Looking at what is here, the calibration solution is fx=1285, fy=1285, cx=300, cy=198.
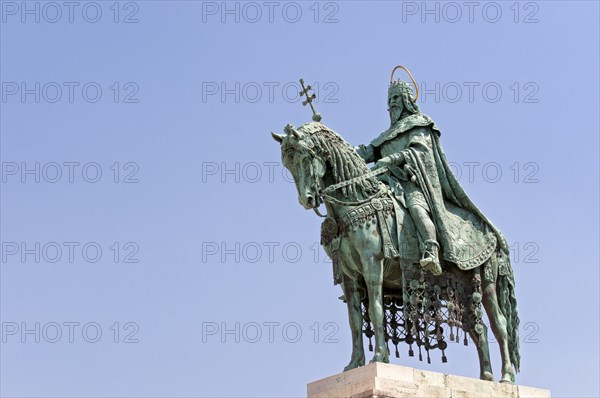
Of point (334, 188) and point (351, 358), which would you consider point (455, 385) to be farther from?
point (334, 188)

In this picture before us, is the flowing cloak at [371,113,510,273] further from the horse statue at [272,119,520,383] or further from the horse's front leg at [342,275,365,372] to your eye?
the horse's front leg at [342,275,365,372]

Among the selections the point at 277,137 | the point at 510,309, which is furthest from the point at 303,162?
the point at 510,309

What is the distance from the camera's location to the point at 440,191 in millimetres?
21906

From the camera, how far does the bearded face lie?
22.7 metres

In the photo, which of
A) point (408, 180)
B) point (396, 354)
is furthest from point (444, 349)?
point (408, 180)

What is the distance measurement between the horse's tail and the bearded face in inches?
125

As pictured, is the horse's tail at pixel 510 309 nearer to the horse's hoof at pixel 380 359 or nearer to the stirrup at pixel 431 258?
the stirrup at pixel 431 258

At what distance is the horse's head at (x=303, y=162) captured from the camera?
20906 mm

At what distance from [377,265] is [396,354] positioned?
5.34ft

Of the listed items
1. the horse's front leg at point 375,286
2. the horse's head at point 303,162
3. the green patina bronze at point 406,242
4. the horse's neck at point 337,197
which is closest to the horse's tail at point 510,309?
the green patina bronze at point 406,242

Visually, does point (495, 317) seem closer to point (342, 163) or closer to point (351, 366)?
point (351, 366)

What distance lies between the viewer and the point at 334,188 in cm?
2119

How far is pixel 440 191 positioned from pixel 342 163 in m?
1.87

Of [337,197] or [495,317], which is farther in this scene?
[495,317]
